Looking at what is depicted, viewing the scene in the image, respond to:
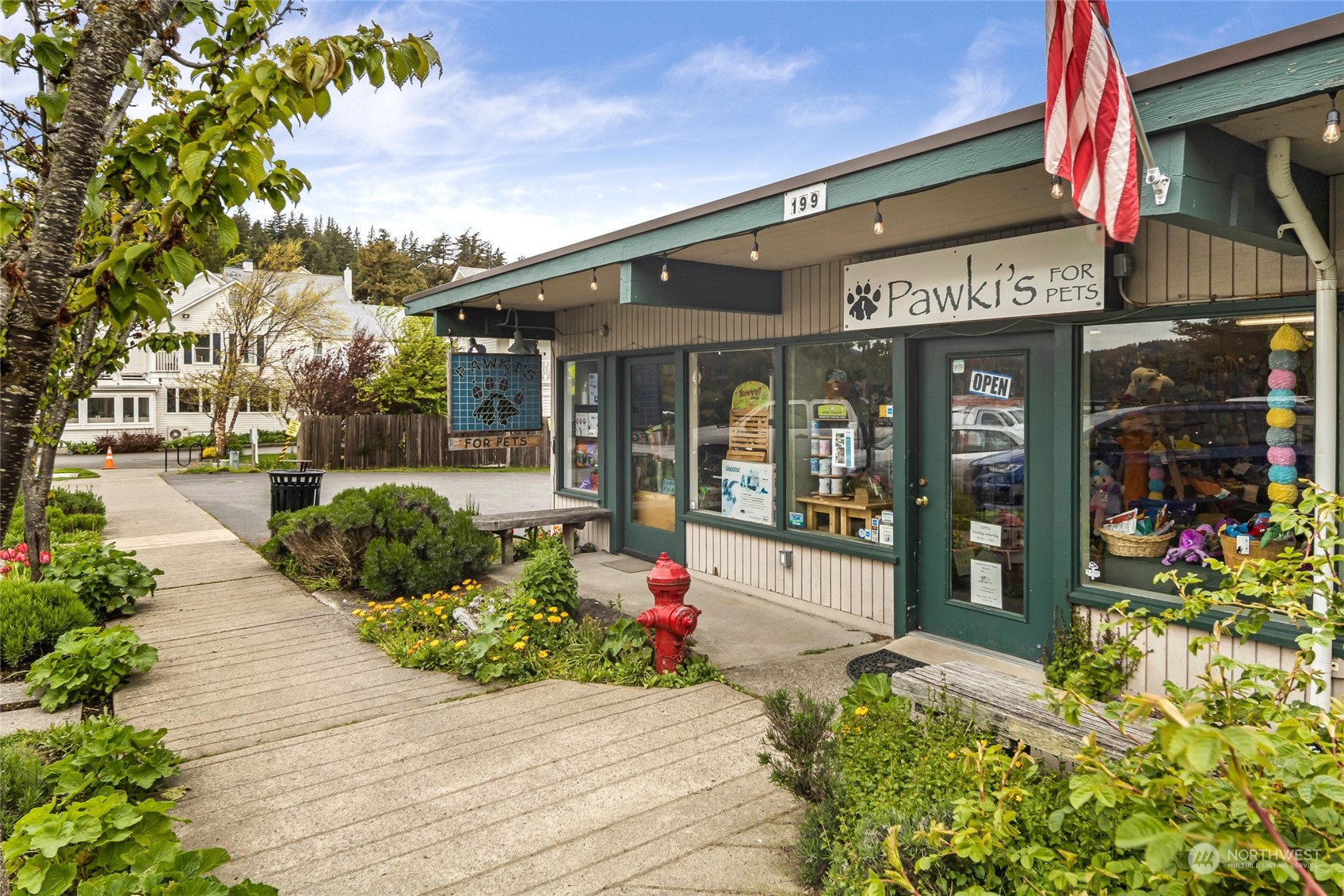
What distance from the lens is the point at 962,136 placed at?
139 inches

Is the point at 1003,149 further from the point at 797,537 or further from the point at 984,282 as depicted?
the point at 797,537

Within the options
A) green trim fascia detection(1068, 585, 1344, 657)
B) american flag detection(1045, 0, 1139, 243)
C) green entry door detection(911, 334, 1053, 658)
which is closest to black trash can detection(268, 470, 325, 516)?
green entry door detection(911, 334, 1053, 658)

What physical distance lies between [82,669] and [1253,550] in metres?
6.20

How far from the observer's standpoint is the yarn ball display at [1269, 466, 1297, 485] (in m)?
3.73

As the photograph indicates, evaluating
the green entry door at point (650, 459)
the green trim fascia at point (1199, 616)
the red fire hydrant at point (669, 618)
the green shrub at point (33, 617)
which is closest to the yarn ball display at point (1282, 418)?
the green trim fascia at point (1199, 616)

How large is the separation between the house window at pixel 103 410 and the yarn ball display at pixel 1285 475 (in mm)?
40796

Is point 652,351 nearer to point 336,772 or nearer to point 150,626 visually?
point 150,626

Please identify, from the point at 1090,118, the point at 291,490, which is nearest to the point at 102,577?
the point at 291,490

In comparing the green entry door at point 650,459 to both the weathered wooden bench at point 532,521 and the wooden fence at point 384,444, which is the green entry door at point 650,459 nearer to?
the weathered wooden bench at point 532,521

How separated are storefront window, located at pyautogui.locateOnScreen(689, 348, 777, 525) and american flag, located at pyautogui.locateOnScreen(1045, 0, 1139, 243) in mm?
3941

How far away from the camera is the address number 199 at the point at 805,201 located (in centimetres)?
422

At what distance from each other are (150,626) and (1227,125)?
7160 millimetres

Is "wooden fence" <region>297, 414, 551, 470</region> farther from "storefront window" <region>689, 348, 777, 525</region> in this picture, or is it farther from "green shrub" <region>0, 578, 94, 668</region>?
"green shrub" <region>0, 578, 94, 668</region>

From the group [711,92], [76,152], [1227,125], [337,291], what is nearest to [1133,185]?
[1227,125]
